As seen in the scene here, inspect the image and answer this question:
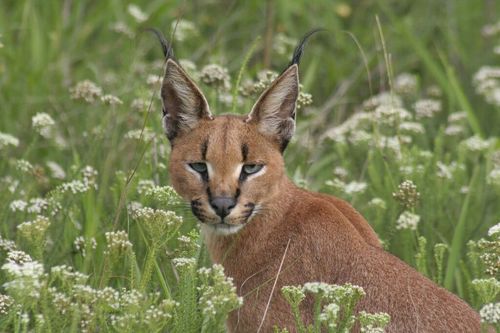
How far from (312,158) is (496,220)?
5.74 feet

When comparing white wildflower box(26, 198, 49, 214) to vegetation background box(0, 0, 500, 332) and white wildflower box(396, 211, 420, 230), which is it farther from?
white wildflower box(396, 211, 420, 230)

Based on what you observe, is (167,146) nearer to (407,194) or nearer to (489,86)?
(407,194)

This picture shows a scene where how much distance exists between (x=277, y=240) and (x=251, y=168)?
435mm

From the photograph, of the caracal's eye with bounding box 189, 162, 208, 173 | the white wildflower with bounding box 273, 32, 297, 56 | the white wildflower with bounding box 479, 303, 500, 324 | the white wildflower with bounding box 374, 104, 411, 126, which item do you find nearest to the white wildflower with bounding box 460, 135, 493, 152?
the white wildflower with bounding box 374, 104, 411, 126

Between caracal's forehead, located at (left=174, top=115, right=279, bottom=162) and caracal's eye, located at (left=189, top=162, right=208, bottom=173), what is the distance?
0.03 metres

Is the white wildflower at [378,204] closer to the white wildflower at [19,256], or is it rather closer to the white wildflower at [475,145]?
the white wildflower at [475,145]

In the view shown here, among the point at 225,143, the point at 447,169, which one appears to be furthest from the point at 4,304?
the point at 447,169

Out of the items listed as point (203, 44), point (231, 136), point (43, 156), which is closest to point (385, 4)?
point (203, 44)

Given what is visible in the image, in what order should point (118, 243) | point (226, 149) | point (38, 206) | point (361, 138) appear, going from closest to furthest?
point (118, 243), point (226, 149), point (38, 206), point (361, 138)

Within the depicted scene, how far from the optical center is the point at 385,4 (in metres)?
12.2

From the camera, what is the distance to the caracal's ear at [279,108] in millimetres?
6605

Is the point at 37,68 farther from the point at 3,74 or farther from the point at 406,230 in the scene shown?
the point at 406,230

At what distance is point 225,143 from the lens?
639cm

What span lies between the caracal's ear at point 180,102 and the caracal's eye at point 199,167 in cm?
32
